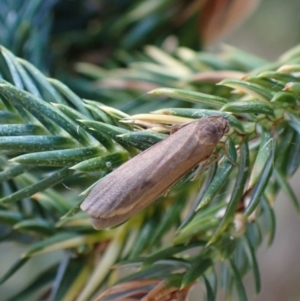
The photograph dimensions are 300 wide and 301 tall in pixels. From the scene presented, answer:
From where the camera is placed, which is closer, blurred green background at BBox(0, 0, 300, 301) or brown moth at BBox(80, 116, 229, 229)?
brown moth at BBox(80, 116, 229, 229)

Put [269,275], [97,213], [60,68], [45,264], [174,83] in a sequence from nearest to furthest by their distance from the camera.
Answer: [97,213] < [174,83] < [60,68] < [45,264] < [269,275]

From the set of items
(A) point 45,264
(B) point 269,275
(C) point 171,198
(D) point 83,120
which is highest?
(D) point 83,120

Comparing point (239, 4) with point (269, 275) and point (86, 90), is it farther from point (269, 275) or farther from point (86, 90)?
point (269, 275)

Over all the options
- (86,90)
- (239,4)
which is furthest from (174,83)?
(239,4)

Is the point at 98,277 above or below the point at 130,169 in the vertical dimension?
below

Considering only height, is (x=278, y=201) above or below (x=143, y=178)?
below

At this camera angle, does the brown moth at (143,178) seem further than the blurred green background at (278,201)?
No

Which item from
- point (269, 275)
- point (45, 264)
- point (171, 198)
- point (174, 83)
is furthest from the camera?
point (269, 275)

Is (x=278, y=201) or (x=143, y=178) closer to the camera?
(x=143, y=178)
